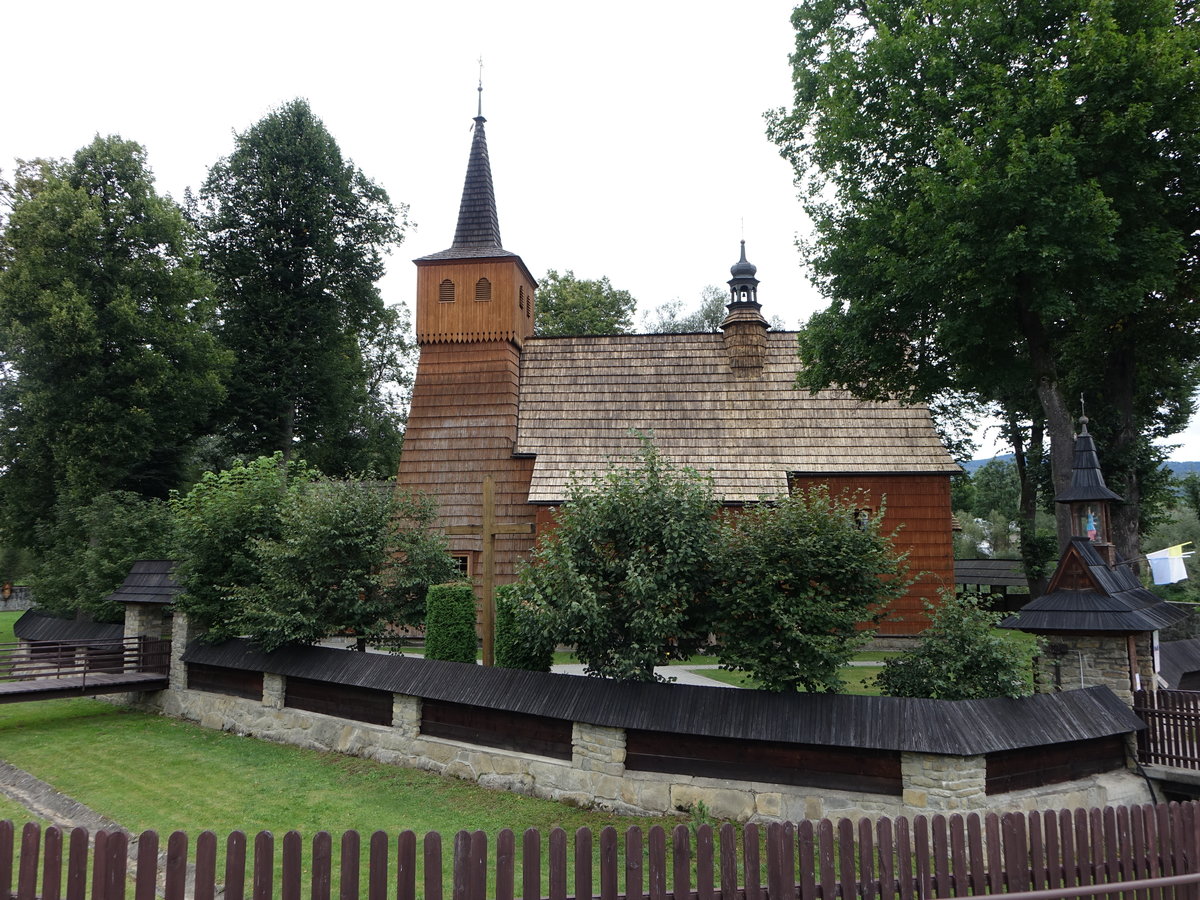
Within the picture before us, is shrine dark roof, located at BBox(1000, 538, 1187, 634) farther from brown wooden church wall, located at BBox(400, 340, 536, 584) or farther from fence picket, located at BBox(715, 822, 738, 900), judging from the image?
brown wooden church wall, located at BBox(400, 340, 536, 584)

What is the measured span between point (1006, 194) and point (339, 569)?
1315 centimetres

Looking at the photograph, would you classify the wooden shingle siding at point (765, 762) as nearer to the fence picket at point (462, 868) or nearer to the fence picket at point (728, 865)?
the fence picket at point (728, 865)

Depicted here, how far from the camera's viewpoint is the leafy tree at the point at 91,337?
22484 millimetres

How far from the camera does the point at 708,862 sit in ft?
17.8

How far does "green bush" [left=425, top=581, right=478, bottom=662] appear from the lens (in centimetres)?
1212

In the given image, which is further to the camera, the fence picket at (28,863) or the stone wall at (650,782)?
the stone wall at (650,782)

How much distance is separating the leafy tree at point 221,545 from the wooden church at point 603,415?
7430mm

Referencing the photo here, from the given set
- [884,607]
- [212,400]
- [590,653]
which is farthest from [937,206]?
[212,400]

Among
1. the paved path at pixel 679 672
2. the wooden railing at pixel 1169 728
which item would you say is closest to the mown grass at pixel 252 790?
the paved path at pixel 679 672

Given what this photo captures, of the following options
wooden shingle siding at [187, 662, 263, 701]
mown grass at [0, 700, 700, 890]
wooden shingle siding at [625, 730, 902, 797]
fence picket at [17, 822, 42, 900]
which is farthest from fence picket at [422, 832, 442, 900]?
wooden shingle siding at [187, 662, 263, 701]

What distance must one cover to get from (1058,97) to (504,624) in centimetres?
1252

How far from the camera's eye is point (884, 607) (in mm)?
10375

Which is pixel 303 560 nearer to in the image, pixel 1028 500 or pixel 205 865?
pixel 205 865

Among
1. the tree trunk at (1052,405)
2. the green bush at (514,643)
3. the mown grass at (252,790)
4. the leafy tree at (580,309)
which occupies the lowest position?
the mown grass at (252,790)
